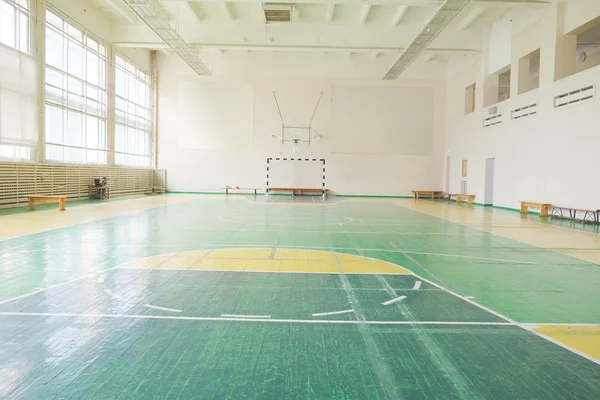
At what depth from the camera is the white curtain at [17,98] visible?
13.1 meters

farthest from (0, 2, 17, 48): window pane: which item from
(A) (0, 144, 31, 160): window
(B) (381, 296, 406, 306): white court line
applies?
(B) (381, 296, 406, 306): white court line

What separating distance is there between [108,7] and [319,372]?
818 inches

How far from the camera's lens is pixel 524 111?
1678 cm

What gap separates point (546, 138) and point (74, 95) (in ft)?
61.4

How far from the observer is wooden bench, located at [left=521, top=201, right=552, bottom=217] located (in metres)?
14.7

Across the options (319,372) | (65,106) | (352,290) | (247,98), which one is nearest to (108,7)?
(65,106)

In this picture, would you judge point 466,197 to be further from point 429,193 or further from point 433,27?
point 433,27

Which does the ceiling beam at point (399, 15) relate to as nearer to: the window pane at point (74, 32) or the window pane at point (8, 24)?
the window pane at point (74, 32)

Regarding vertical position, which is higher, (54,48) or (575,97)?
(54,48)

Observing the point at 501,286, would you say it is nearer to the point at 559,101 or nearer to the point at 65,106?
the point at 559,101

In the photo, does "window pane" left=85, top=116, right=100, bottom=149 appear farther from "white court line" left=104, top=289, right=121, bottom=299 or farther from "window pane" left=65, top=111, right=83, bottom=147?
"white court line" left=104, top=289, right=121, bottom=299

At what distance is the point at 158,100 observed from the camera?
25672 millimetres

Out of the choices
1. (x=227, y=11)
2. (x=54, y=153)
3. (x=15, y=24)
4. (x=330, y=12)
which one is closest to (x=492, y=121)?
(x=330, y=12)

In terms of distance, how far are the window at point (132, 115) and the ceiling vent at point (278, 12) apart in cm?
842
